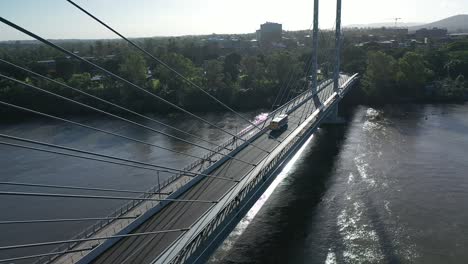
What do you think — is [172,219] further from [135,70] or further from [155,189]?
[135,70]

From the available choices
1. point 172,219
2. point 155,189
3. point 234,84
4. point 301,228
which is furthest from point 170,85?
point 172,219

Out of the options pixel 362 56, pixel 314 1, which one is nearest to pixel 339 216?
pixel 314 1

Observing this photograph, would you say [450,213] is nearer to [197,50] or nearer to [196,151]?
[196,151]

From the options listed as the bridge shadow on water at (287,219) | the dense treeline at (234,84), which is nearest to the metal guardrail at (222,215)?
the bridge shadow on water at (287,219)

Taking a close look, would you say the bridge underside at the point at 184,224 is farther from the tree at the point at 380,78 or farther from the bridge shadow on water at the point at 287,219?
the tree at the point at 380,78

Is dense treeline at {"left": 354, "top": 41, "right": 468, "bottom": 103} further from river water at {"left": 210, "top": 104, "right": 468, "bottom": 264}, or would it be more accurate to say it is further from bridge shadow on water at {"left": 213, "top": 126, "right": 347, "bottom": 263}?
bridge shadow on water at {"left": 213, "top": 126, "right": 347, "bottom": 263}

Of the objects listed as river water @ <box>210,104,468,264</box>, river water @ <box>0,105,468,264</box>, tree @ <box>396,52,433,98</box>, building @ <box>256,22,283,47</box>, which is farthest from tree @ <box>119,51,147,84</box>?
building @ <box>256,22,283,47</box>
